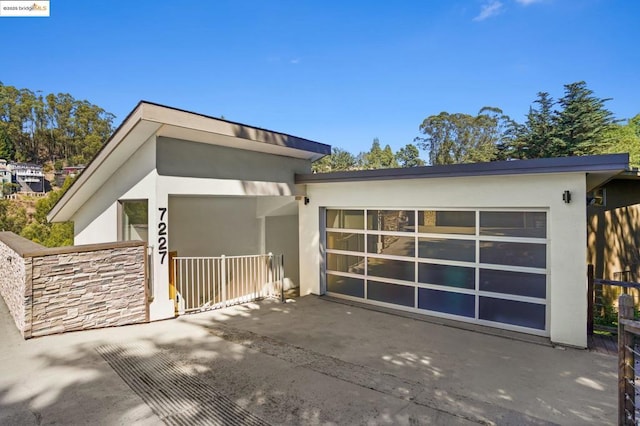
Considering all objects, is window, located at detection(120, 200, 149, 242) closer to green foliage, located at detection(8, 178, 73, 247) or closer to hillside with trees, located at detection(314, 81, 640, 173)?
green foliage, located at detection(8, 178, 73, 247)

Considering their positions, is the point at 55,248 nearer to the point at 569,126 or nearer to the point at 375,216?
the point at 375,216

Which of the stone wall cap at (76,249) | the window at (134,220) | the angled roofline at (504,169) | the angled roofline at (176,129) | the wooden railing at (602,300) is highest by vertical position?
the angled roofline at (176,129)

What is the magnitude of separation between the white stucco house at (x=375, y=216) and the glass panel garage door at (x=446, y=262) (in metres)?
0.02

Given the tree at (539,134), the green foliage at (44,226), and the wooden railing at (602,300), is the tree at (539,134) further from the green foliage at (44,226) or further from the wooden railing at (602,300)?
the green foliage at (44,226)

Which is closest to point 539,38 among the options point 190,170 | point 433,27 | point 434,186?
point 433,27

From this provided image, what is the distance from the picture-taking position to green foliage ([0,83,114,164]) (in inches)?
2413

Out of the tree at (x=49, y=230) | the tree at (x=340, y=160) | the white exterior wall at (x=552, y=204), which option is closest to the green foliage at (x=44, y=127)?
the tree at (x=49, y=230)

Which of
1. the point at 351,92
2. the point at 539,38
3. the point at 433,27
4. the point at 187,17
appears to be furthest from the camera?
the point at 351,92

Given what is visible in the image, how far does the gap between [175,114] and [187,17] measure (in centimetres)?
1249

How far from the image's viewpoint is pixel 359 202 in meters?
8.16

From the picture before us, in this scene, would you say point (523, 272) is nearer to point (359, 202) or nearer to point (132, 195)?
point (359, 202)

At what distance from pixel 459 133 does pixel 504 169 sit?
2058 inches

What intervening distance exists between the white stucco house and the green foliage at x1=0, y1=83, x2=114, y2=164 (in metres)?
63.3

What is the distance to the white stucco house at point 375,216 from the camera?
576 centimetres
